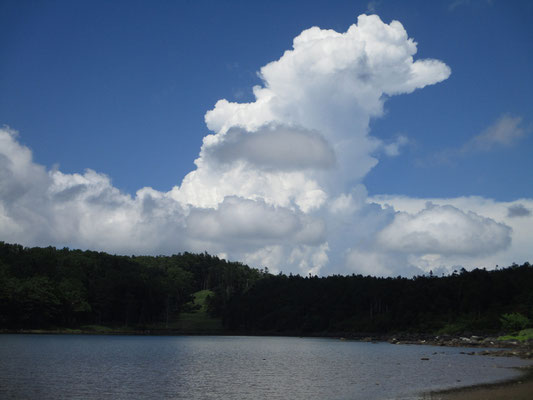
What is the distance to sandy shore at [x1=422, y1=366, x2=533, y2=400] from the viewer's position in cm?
3494

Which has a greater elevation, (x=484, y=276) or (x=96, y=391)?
(x=484, y=276)

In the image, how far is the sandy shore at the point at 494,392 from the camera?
3494 cm

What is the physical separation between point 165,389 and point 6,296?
142650 millimetres

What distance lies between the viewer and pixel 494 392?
3778 cm

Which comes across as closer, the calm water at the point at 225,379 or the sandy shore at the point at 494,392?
the sandy shore at the point at 494,392

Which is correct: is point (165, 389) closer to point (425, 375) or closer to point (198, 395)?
point (198, 395)

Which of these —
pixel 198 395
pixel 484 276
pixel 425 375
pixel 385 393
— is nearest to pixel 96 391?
pixel 198 395

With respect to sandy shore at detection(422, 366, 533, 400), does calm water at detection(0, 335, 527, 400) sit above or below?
below

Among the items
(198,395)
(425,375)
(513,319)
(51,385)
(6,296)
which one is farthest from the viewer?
(6,296)

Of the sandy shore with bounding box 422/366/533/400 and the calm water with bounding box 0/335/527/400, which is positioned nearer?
the sandy shore with bounding box 422/366/533/400

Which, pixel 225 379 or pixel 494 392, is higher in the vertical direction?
pixel 494 392

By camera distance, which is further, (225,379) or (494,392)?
(225,379)

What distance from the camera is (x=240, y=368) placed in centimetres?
6219

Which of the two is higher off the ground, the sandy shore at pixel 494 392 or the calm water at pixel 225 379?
the sandy shore at pixel 494 392
